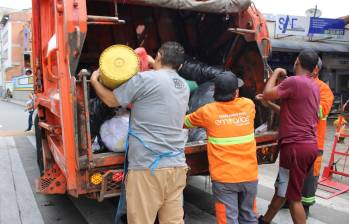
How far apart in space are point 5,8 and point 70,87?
82139mm

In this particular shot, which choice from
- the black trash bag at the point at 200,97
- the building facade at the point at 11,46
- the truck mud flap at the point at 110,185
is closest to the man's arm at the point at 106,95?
the truck mud flap at the point at 110,185

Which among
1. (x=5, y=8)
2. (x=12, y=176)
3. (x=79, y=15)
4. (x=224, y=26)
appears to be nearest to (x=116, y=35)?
(x=224, y=26)

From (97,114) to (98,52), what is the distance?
194 centimetres

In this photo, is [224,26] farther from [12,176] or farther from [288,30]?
[288,30]

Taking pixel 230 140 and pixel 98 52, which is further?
pixel 98 52

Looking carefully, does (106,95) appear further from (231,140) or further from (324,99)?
(324,99)

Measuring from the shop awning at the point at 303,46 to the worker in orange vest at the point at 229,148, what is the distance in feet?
34.3

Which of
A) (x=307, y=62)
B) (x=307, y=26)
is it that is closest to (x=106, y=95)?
(x=307, y=62)

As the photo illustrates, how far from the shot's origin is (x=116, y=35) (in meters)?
5.22

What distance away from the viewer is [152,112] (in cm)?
269

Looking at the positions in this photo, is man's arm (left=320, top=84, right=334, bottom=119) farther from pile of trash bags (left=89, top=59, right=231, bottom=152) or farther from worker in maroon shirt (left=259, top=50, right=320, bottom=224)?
pile of trash bags (left=89, top=59, right=231, bottom=152)

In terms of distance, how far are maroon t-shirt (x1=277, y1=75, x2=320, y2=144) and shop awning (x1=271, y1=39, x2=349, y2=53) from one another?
10038mm

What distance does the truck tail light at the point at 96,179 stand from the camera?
299 centimetres

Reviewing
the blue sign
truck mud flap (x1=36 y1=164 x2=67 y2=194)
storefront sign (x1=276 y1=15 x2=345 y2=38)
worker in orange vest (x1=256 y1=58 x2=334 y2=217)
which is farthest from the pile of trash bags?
the blue sign
